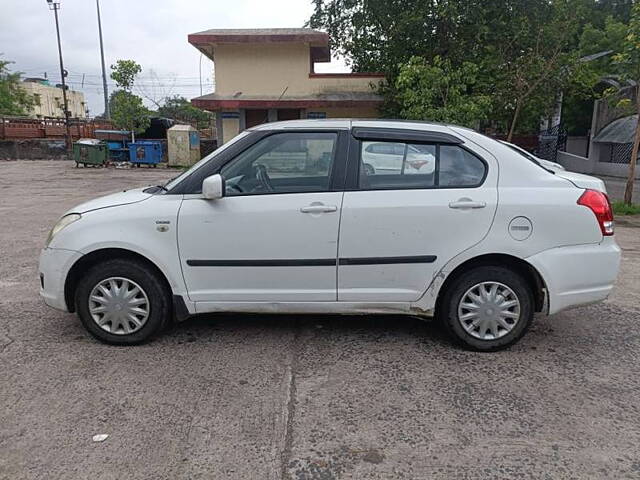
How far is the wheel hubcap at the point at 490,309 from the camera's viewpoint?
12.2 feet

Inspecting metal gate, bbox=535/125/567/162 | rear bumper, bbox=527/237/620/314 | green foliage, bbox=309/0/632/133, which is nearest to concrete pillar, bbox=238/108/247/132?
green foliage, bbox=309/0/632/133

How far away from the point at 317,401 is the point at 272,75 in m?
18.7

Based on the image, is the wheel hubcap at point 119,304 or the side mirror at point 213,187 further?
the wheel hubcap at point 119,304

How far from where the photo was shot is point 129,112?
1000 inches

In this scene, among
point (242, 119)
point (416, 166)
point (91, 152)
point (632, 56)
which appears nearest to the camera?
point (416, 166)

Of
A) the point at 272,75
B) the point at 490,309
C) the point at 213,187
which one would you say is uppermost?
the point at 272,75

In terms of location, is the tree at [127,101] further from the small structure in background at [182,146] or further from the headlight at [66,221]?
the headlight at [66,221]

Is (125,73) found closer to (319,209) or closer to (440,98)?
(440,98)

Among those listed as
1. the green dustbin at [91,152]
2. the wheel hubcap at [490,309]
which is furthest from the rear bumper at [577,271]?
the green dustbin at [91,152]

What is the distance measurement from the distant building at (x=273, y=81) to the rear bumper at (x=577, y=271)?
648 inches

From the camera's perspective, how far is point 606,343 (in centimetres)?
404

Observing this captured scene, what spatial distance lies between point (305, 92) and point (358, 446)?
1887cm

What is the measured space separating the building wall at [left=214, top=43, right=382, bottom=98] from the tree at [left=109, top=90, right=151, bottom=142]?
7301 millimetres

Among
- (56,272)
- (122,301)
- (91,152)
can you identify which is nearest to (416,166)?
(122,301)
